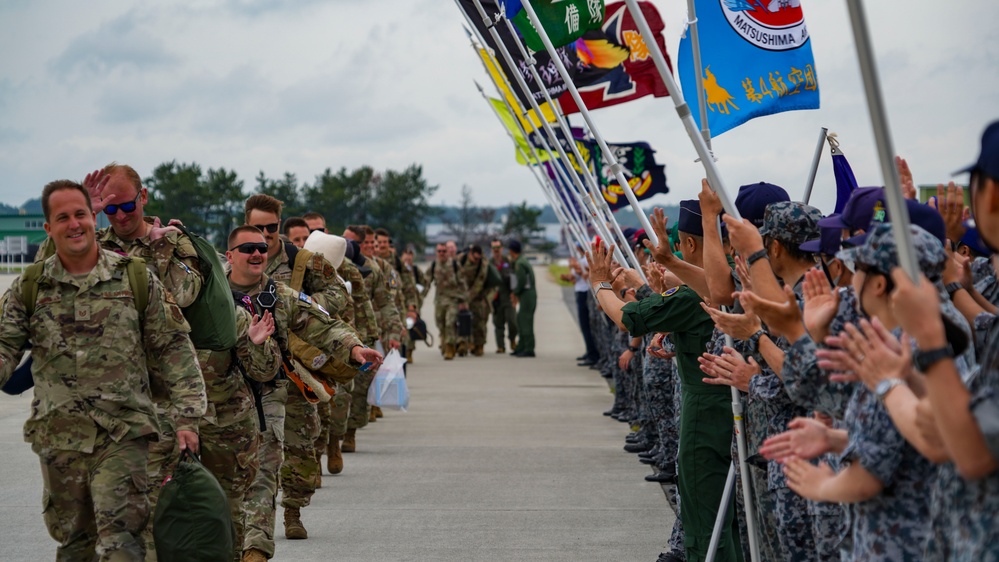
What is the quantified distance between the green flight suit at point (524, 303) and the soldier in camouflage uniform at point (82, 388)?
18.5 metres

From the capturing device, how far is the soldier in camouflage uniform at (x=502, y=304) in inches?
968

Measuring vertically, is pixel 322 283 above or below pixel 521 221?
below

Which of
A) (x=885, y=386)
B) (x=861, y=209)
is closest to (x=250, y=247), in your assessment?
(x=861, y=209)

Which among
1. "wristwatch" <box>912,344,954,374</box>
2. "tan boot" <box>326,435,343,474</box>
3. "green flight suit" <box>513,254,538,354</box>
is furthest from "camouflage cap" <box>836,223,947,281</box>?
"green flight suit" <box>513,254,538,354</box>

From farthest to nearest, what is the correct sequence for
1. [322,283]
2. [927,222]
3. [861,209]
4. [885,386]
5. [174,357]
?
[322,283] < [174,357] < [861,209] < [927,222] < [885,386]

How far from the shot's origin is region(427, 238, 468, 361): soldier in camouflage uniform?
75.2 feet

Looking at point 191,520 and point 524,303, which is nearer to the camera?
point 191,520

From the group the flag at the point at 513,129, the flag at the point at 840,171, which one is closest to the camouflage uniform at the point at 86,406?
the flag at the point at 840,171

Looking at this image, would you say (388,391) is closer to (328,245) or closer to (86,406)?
(328,245)

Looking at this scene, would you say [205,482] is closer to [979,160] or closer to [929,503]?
[929,503]

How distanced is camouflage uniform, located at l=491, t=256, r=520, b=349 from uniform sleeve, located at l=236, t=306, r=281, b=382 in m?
17.3

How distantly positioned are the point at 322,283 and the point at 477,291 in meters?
15.2

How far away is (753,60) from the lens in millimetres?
6445

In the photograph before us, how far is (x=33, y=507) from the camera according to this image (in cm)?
895
